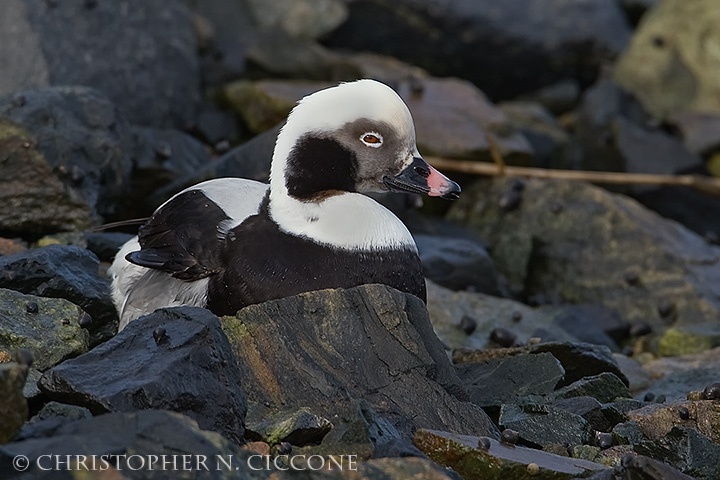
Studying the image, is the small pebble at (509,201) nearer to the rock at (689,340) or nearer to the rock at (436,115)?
the rock at (436,115)

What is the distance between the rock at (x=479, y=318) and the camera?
25.7 ft

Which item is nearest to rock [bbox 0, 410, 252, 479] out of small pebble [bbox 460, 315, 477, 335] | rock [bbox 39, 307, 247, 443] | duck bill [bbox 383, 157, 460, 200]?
rock [bbox 39, 307, 247, 443]

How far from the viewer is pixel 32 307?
5707 mm

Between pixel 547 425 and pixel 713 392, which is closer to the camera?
pixel 547 425

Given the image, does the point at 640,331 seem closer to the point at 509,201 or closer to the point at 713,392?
the point at 509,201

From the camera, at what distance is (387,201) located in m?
9.03

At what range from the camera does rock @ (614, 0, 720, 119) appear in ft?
47.1

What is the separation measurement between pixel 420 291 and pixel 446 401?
3.32ft

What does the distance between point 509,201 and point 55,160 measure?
4061 mm

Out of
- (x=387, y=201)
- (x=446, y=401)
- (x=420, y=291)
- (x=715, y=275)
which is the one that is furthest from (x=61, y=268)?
(x=715, y=275)

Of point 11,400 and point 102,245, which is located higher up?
point 11,400

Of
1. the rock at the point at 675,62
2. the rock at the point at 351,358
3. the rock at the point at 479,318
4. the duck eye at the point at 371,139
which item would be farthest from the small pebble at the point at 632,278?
the rock at the point at 351,358

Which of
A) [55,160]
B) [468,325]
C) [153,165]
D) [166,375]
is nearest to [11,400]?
[166,375]

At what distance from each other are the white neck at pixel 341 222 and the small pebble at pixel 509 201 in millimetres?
4576
